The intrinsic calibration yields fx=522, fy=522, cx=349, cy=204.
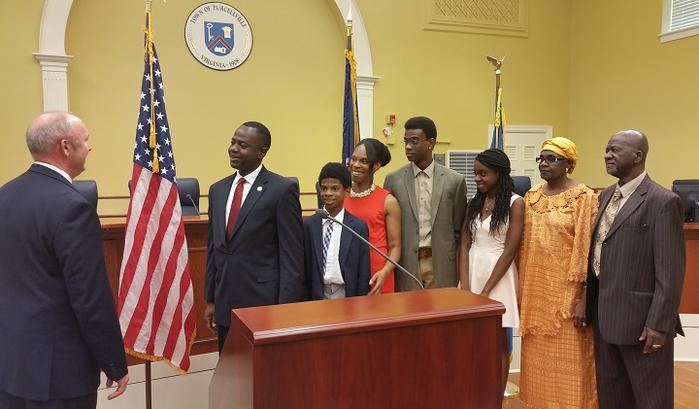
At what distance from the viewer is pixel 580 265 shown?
220 cm

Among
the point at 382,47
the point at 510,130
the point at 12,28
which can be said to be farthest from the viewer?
the point at 510,130

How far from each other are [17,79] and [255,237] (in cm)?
456

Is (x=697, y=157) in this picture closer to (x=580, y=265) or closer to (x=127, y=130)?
(x=580, y=265)

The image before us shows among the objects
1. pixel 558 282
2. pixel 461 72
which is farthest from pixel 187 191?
pixel 461 72

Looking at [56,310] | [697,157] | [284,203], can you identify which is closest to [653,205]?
[284,203]

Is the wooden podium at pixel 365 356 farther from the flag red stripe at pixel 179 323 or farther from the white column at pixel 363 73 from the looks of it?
the white column at pixel 363 73

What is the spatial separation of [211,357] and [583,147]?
638 cm

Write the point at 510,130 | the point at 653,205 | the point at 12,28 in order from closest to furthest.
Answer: the point at 653,205 < the point at 12,28 < the point at 510,130

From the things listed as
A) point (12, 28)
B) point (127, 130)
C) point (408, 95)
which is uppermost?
point (12, 28)

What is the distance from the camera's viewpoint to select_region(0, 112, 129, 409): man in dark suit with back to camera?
4.49 ft

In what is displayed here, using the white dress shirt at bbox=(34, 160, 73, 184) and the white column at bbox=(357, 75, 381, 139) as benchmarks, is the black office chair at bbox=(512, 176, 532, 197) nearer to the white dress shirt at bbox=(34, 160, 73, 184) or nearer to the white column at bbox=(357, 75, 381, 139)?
the white column at bbox=(357, 75, 381, 139)

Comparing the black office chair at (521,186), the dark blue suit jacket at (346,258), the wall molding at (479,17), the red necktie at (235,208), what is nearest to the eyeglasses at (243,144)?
the red necktie at (235,208)

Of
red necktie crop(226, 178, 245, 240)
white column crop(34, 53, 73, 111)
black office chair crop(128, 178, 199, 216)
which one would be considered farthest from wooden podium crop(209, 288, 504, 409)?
white column crop(34, 53, 73, 111)

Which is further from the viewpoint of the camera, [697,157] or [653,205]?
[697,157]
